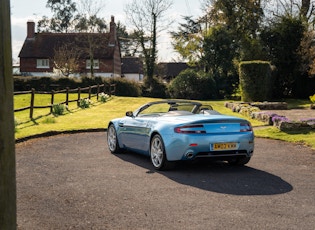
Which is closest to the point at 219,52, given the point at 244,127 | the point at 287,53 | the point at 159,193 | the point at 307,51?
the point at 287,53

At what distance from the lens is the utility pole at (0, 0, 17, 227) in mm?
2686

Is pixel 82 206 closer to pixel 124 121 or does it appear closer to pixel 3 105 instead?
pixel 3 105

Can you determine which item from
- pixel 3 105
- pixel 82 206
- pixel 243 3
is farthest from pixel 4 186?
pixel 243 3

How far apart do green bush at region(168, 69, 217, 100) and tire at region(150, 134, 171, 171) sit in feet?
102

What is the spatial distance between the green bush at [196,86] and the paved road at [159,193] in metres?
29.2

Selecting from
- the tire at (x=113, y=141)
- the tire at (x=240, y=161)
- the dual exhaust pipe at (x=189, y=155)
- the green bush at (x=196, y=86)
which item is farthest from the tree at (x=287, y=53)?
the dual exhaust pipe at (x=189, y=155)

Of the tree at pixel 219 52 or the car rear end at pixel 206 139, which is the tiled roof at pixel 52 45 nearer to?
the tree at pixel 219 52

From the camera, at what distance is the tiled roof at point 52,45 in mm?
66500

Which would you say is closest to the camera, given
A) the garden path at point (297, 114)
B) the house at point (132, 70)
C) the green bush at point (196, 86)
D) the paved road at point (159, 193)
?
the paved road at point (159, 193)

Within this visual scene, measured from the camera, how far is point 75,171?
8.21m

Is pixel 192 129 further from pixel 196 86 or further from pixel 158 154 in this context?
pixel 196 86

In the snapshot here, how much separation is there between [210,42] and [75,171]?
35.8 meters

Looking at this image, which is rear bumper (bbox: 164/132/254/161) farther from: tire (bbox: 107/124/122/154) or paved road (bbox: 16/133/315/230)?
tire (bbox: 107/124/122/154)

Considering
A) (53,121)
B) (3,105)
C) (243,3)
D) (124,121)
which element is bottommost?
(53,121)
